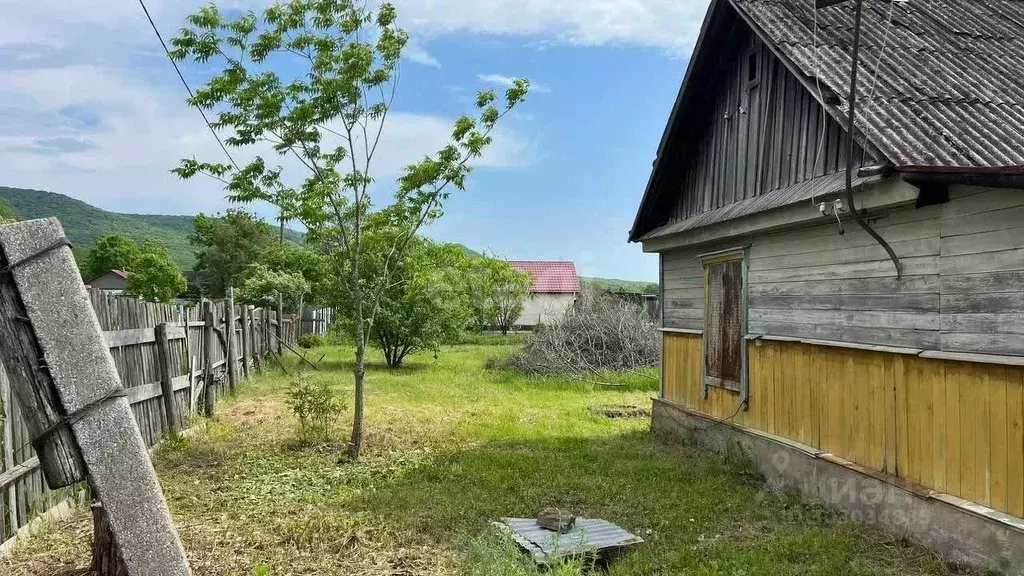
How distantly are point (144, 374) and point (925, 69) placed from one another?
8.84 m

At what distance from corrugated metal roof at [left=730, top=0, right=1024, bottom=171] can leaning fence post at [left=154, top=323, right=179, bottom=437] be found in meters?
7.69

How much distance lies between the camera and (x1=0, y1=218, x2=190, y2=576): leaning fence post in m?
1.95

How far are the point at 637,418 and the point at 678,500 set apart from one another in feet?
18.0

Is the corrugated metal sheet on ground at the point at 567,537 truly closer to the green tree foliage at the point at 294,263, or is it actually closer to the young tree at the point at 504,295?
the green tree foliage at the point at 294,263

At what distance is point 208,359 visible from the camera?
1127 centimetres

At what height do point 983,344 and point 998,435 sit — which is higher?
point 983,344

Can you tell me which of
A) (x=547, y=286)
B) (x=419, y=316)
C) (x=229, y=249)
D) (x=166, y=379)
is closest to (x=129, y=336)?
(x=166, y=379)

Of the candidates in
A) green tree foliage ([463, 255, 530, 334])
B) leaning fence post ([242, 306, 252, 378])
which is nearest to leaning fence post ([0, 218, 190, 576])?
leaning fence post ([242, 306, 252, 378])

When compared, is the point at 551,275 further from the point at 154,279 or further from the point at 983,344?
the point at 983,344

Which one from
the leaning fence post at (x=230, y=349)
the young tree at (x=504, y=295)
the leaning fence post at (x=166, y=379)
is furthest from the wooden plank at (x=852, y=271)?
the young tree at (x=504, y=295)

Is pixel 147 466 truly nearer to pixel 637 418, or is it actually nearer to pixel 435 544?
pixel 435 544

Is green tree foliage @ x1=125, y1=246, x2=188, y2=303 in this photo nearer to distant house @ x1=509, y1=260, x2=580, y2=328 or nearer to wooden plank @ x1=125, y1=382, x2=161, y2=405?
distant house @ x1=509, y1=260, x2=580, y2=328

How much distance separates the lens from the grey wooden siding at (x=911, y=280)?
4.94 m

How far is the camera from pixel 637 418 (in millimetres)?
12414
